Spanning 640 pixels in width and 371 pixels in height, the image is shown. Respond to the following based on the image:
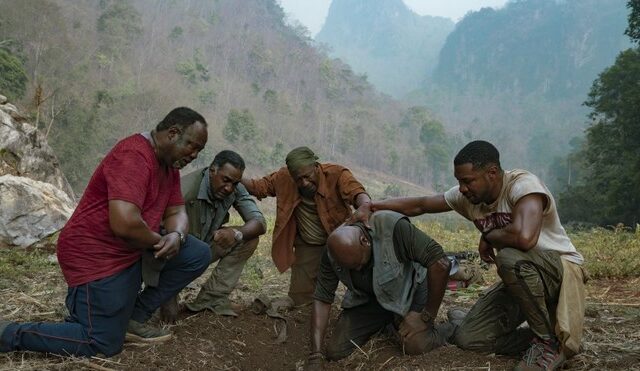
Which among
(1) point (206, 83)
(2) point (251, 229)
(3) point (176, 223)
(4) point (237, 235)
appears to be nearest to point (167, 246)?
(3) point (176, 223)

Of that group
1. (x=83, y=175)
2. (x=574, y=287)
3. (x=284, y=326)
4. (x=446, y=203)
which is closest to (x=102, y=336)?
(x=284, y=326)

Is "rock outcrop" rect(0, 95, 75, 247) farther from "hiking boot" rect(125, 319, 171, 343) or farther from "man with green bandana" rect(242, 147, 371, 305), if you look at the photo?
"hiking boot" rect(125, 319, 171, 343)

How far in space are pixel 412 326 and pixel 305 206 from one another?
1529mm

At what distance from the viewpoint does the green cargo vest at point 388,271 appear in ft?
10.3

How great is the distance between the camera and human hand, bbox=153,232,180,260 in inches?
110

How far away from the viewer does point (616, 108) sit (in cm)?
1877

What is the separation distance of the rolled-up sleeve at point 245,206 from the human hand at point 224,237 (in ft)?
0.85

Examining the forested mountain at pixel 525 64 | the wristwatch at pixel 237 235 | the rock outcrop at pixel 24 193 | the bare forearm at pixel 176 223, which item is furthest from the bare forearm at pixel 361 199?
the forested mountain at pixel 525 64

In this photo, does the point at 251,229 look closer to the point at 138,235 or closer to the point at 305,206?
the point at 305,206

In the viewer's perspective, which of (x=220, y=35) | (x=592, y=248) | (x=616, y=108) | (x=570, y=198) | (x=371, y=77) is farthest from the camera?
(x=371, y=77)

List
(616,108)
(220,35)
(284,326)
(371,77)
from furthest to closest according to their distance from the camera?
(371,77) → (220,35) → (616,108) → (284,326)

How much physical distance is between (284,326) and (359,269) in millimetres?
938

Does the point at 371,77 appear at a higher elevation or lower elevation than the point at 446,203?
higher

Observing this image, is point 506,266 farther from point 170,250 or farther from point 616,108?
point 616,108
